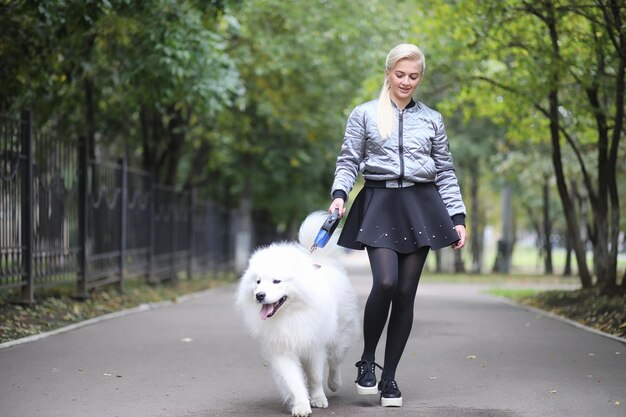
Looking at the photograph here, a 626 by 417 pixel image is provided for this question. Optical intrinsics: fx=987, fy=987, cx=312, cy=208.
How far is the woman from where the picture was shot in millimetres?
6090

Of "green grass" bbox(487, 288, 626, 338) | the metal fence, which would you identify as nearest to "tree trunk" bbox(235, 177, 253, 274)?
the metal fence

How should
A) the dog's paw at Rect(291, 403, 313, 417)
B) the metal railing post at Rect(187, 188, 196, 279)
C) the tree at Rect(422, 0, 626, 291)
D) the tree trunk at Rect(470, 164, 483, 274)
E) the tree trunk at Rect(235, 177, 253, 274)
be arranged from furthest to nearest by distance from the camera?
the tree trunk at Rect(470, 164, 483, 274) < the tree trunk at Rect(235, 177, 253, 274) < the metal railing post at Rect(187, 188, 196, 279) < the tree at Rect(422, 0, 626, 291) < the dog's paw at Rect(291, 403, 313, 417)

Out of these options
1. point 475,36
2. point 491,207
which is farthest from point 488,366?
point 491,207

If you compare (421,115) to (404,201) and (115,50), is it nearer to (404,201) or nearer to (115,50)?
(404,201)

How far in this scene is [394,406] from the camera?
6105mm

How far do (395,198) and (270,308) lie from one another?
1.09 meters

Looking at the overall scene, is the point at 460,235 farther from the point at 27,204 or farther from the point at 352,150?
the point at 27,204

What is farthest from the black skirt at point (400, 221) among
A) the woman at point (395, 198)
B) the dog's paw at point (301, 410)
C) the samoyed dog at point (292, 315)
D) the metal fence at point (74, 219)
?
the metal fence at point (74, 219)

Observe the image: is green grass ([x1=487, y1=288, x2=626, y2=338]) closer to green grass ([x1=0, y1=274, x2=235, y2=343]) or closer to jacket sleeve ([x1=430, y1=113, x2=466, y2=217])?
jacket sleeve ([x1=430, y1=113, x2=466, y2=217])

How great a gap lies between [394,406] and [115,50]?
10.5 m

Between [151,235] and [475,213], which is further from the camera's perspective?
[475,213]

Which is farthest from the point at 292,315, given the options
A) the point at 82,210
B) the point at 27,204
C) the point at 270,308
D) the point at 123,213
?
the point at 123,213

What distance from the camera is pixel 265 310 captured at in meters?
5.75

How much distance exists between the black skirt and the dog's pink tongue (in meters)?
0.72
